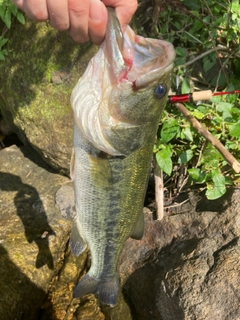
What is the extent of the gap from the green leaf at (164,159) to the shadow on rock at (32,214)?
50.1 inches

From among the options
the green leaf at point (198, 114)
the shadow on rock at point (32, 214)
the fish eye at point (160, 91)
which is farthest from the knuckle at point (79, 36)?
the shadow on rock at point (32, 214)

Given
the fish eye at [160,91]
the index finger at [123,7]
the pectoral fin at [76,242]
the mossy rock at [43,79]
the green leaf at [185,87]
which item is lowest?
the green leaf at [185,87]

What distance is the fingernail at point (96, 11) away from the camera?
1.70 metres

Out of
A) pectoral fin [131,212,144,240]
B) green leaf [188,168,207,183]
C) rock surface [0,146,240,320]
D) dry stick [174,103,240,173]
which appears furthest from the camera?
green leaf [188,168,207,183]

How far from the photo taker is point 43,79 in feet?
12.0

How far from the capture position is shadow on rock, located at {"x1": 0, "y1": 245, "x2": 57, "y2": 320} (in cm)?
348

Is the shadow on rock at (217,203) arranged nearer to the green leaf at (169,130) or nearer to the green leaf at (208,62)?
the green leaf at (169,130)

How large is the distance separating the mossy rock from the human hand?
67.4 inches

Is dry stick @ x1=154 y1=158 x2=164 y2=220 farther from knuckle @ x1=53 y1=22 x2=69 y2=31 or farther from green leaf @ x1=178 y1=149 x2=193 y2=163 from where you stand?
knuckle @ x1=53 y1=22 x2=69 y2=31

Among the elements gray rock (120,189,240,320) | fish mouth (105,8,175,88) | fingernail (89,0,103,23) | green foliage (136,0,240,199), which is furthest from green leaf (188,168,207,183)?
fingernail (89,0,103,23)

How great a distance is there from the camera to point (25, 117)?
3822 millimetres

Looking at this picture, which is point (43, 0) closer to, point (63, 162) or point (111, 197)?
point (111, 197)

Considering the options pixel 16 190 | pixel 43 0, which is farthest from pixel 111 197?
pixel 16 190

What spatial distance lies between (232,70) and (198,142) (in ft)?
3.27
